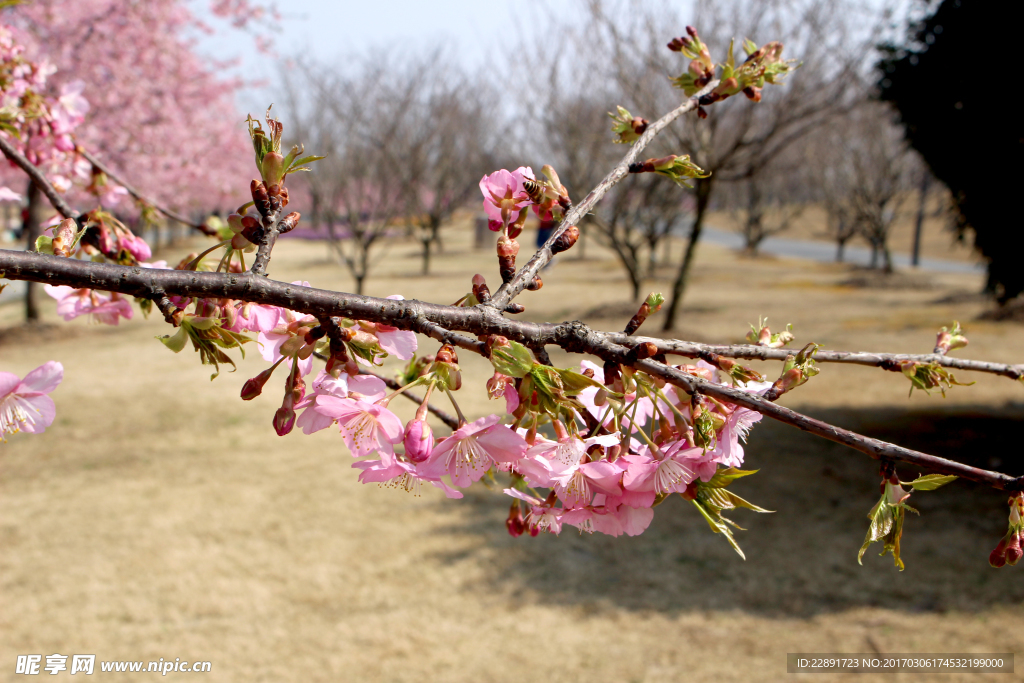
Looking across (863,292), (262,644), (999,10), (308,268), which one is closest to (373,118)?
(308,268)

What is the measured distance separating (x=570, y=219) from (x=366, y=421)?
0.41m

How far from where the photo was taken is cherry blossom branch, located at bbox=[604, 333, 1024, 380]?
2.67ft

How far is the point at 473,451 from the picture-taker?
77 cm

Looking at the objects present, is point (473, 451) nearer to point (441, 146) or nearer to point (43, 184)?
point (43, 184)

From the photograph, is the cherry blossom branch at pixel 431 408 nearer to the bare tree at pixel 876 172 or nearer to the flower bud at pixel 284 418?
the flower bud at pixel 284 418

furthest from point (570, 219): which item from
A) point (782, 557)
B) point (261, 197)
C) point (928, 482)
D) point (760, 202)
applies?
point (760, 202)

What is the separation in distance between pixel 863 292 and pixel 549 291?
23.2 ft

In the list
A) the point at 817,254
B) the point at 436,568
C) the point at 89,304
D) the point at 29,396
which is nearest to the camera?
the point at 29,396

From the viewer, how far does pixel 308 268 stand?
2188 cm

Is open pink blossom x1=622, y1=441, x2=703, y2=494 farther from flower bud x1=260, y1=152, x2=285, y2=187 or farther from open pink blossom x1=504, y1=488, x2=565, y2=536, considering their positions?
flower bud x1=260, y1=152, x2=285, y2=187

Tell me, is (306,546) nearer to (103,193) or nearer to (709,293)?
(103,193)

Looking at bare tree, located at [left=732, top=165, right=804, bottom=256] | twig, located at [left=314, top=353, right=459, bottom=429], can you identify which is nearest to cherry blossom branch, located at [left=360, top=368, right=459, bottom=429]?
twig, located at [left=314, top=353, right=459, bottom=429]

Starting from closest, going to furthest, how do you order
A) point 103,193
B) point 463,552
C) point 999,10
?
point 103,193 < point 463,552 < point 999,10

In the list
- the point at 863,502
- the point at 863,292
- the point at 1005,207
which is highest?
the point at 1005,207
